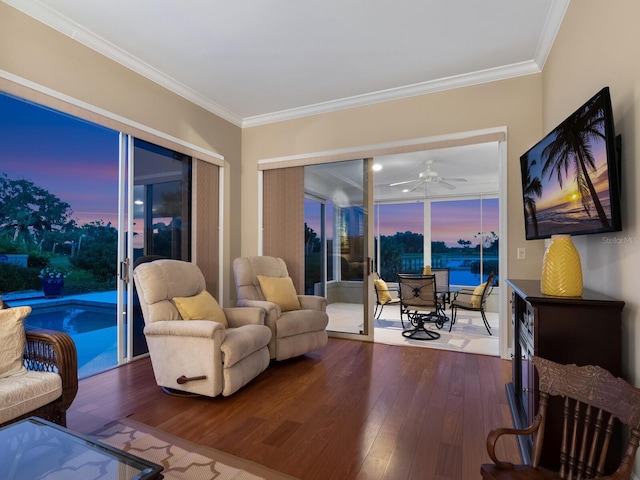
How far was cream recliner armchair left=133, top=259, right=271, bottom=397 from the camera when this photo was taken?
2.50m

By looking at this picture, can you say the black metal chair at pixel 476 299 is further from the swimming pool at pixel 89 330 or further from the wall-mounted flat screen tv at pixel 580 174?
the swimming pool at pixel 89 330

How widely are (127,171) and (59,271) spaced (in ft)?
3.71

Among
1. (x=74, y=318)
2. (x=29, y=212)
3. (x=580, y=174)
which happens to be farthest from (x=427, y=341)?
(x=29, y=212)

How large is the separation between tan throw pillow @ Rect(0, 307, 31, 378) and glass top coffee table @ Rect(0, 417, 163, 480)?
47cm

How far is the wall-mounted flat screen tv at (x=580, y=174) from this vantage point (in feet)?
5.20

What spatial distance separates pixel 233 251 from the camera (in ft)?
15.4

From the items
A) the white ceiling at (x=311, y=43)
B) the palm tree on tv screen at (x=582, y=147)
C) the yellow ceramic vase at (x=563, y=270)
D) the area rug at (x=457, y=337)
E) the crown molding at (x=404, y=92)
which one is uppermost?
the white ceiling at (x=311, y=43)

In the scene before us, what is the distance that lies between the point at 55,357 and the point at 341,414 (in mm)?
1817

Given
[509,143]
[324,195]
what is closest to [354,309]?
[324,195]

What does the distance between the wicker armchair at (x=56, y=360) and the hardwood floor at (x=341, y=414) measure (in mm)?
413

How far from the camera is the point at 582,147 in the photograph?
181 cm

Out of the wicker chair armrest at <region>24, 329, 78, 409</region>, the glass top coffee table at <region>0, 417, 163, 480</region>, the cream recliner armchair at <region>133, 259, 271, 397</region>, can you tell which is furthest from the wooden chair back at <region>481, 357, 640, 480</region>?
the wicker chair armrest at <region>24, 329, 78, 409</region>

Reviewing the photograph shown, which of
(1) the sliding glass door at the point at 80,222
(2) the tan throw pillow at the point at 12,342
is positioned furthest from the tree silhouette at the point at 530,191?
(1) the sliding glass door at the point at 80,222

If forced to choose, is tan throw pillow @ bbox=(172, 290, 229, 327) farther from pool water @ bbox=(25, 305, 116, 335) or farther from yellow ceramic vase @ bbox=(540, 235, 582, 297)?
yellow ceramic vase @ bbox=(540, 235, 582, 297)
